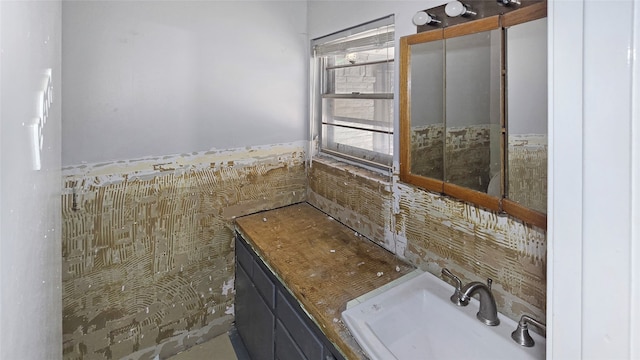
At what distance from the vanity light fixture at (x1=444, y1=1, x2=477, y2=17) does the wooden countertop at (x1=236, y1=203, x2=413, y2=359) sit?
1139mm

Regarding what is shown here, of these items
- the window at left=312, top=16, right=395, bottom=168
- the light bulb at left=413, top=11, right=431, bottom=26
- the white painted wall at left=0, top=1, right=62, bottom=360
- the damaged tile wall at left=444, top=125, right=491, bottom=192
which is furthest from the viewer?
the window at left=312, top=16, right=395, bottom=168

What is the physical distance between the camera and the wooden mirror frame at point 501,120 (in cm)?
113

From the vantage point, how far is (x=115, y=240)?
1853mm

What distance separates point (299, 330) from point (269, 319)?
358mm

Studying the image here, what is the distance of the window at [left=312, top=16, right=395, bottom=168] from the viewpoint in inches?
71.1

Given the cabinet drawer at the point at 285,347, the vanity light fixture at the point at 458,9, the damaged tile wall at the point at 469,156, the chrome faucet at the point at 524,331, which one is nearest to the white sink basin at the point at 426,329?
the chrome faucet at the point at 524,331

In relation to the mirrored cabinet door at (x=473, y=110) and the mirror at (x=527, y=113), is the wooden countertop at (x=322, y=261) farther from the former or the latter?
the mirror at (x=527, y=113)

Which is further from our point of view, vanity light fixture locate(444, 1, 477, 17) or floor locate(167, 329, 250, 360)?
floor locate(167, 329, 250, 360)

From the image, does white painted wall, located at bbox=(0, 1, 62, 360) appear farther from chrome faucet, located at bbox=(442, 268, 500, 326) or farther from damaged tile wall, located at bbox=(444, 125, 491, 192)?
damaged tile wall, located at bbox=(444, 125, 491, 192)

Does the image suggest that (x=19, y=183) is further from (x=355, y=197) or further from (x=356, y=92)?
(x=356, y=92)

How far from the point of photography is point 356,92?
6.92ft
